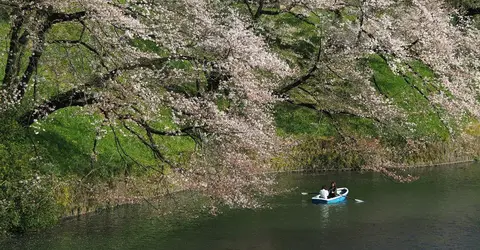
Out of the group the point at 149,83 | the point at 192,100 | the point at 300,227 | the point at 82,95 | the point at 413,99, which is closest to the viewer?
the point at 82,95

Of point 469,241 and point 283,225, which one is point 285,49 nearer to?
→ point 283,225

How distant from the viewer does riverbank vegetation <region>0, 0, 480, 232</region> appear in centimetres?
1894

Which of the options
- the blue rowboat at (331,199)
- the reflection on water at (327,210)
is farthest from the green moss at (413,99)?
the reflection on water at (327,210)

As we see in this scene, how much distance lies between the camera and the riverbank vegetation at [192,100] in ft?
62.1

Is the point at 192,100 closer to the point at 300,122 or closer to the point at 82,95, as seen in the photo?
the point at 82,95

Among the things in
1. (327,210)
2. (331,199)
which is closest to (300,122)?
(331,199)

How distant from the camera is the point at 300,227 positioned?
23.7 m

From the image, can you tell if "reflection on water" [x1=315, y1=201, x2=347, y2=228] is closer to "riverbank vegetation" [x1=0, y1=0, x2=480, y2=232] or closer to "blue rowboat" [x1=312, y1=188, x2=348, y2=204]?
"blue rowboat" [x1=312, y1=188, x2=348, y2=204]

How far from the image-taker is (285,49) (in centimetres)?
3797

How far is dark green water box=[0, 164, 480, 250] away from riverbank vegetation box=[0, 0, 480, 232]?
37.1 inches

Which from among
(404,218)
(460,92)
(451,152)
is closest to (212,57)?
(404,218)

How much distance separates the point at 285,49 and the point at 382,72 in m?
7.73

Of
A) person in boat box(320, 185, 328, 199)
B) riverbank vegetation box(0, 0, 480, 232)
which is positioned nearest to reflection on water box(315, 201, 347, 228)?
person in boat box(320, 185, 328, 199)

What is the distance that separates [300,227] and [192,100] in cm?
726
